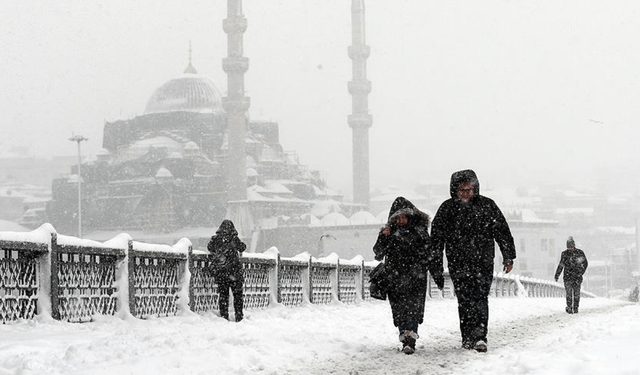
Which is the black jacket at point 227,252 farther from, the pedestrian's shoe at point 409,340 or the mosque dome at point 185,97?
the mosque dome at point 185,97

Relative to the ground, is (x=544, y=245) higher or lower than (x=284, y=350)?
lower

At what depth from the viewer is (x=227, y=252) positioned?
405 inches

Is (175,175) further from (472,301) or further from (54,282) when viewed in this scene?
(472,301)

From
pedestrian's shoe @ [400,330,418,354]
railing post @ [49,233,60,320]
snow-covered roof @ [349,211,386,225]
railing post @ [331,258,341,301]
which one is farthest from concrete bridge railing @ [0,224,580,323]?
snow-covered roof @ [349,211,386,225]

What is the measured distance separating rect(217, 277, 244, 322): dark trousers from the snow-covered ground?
0.95m

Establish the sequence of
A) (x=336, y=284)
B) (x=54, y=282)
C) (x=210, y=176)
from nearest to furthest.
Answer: (x=54, y=282) → (x=336, y=284) → (x=210, y=176)

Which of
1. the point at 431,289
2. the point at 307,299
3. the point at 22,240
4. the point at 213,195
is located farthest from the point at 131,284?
the point at 213,195

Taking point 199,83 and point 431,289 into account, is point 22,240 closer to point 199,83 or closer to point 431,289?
point 431,289

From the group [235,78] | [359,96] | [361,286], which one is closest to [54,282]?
[361,286]

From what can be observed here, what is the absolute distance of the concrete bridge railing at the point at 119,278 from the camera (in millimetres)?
7621

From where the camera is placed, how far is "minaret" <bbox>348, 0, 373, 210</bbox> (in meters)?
88.3

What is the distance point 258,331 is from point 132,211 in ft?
277

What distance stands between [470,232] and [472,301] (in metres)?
0.53

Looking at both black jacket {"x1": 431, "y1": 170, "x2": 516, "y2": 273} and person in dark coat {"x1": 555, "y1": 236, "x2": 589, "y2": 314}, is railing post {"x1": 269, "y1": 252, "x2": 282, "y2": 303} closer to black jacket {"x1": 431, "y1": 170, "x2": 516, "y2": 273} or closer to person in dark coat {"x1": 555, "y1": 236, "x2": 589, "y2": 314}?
person in dark coat {"x1": 555, "y1": 236, "x2": 589, "y2": 314}
